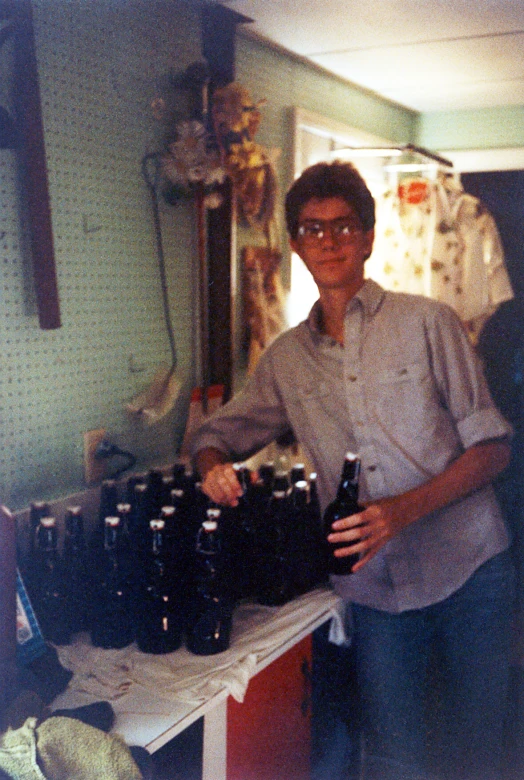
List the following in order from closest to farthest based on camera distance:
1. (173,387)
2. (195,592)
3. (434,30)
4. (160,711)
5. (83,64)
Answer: (160,711) < (195,592) < (83,64) < (173,387) < (434,30)

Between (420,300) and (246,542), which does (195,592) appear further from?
(420,300)

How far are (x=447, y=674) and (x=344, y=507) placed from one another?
425 millimetres

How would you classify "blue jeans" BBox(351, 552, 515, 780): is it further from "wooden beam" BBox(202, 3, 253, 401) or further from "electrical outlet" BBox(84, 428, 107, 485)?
"wooden beam" BBox(202, 3, 253, 401)

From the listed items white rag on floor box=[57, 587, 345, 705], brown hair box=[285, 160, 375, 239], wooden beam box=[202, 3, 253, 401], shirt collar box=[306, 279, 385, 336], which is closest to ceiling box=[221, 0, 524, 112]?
wooden beam box=[202, 3, 253, 401]

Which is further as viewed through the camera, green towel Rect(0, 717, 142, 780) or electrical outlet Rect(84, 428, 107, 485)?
electrical outlet Rect(84, 428, 107, 485)

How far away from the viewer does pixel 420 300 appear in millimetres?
1479

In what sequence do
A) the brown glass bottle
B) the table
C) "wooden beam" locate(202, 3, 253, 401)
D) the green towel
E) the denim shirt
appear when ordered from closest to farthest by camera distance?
the green towel → the table → the brown glass bottle → the denim shirt → "wooden beam" locate(202, 3, 253, 401)

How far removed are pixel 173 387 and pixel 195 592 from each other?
→ 2.00ft

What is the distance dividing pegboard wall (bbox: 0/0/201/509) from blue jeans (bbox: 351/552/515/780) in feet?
2.30

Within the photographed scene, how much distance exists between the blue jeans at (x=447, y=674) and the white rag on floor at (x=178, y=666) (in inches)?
7.0

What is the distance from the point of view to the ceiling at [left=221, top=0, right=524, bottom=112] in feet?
6.01

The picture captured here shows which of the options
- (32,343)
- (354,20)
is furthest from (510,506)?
(32,343)

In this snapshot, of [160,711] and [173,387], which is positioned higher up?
[173,387]

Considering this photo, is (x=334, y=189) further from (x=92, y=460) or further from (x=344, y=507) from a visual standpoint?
(x=92, y=460)
